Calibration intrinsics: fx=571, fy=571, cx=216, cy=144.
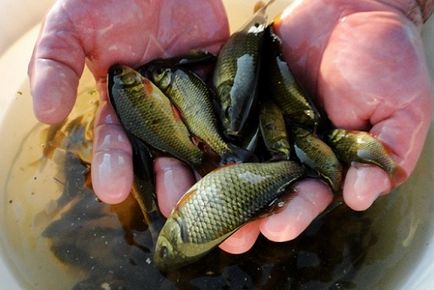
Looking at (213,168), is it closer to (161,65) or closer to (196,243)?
(196,243)

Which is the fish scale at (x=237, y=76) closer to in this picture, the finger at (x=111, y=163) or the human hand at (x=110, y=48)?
the human hand at (x=110, y=48)

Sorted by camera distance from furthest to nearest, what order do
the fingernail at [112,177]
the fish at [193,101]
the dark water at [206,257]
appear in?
the dark water at [206,257], the fish at [193,101], the fingernail at [112,177]

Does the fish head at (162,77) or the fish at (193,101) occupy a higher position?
the fish head at (162,77)

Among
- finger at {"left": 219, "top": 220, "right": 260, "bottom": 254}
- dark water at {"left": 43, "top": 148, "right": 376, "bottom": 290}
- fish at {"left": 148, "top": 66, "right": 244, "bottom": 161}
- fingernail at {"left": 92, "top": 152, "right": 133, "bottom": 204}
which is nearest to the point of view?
finger at {"left": 219, "top": 220, "right": 260, "bottom": 254}

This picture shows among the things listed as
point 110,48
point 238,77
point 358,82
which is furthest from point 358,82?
point 110,48

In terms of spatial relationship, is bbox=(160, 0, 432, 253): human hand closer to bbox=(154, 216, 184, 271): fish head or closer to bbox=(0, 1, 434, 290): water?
bbox=(154, 216, 184, 271): fish head

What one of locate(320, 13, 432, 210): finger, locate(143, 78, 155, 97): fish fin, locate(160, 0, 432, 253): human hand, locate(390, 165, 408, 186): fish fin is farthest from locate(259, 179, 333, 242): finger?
locate(143, 78, 155, 97): fish fin

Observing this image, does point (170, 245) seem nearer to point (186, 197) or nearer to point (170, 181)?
point (186, 197)

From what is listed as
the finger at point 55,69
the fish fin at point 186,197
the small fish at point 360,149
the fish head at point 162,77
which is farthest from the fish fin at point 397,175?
the finger at point 55,69

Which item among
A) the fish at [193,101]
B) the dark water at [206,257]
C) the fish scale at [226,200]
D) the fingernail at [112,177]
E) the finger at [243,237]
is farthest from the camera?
the dark water at [206,257]
